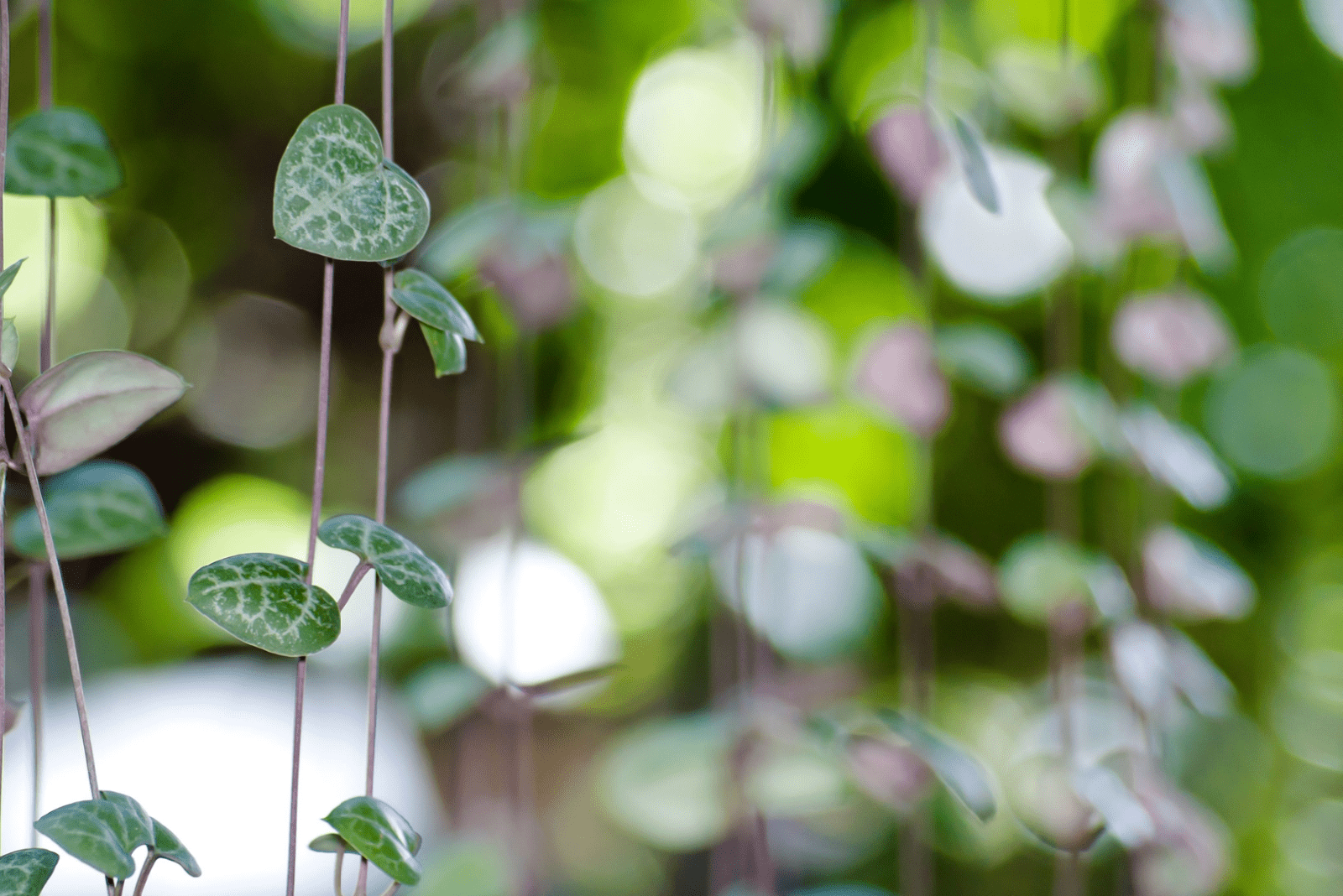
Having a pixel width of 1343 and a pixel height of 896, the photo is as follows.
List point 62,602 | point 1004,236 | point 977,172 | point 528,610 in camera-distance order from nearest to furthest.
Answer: point 62,602, point 977,172, point 1004,236, point 528,610

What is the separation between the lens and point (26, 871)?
212 mm

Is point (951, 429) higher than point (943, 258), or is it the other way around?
point (943, 258)

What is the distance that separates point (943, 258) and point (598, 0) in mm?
701

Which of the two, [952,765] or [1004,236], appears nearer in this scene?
[952,765]

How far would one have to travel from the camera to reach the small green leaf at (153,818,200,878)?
0.71 feet

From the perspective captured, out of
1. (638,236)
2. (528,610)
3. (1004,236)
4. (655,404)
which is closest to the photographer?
(1004,236)

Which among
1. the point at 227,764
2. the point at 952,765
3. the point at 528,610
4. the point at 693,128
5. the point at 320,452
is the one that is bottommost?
the point at 227,764

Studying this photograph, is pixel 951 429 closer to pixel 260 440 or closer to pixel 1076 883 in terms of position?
pixel 1076 883

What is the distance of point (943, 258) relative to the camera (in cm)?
59

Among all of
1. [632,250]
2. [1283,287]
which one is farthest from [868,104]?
[1283,287]

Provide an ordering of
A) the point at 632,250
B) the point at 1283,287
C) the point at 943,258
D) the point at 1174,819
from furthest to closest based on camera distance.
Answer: the point at 1283,287 < the point at 632,250 < the point at 943,258 < the point at 1174,819

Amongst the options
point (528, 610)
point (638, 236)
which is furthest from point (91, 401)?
point (638, 236)

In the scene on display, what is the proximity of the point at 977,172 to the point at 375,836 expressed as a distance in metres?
0.26

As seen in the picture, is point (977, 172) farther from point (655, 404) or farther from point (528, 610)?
point (655, 404)
